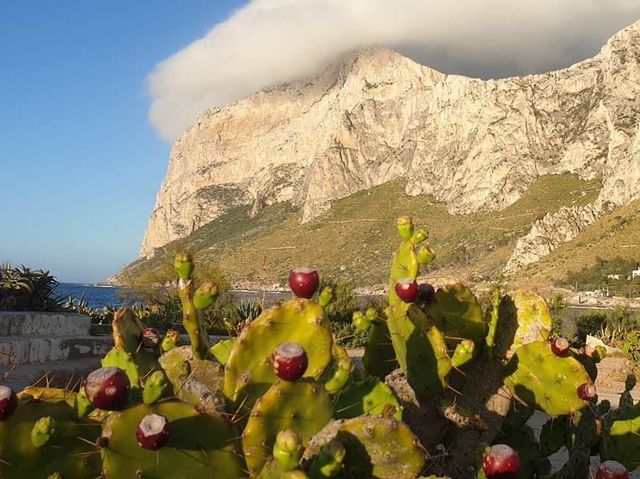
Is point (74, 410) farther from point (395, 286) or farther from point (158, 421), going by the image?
point (395, 286)

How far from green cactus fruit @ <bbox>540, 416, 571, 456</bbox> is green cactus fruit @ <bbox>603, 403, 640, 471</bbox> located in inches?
10.6

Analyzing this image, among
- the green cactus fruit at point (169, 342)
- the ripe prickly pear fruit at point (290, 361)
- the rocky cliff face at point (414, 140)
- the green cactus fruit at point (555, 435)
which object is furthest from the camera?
the rocky cliff face at point (414, 140)

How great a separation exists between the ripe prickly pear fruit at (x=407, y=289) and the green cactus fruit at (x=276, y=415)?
0.64 meters

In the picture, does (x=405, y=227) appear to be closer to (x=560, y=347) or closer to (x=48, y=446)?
(x=560, y=347)

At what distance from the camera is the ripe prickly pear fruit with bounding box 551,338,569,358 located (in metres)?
3.00

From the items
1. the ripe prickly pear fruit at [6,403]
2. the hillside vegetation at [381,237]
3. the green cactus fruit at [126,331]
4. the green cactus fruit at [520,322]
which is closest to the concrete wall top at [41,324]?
the green cactus fruit at [126,331]

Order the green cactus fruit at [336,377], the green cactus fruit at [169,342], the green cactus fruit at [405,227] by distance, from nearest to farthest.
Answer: the green cactus fruit at [336,377], the green cactus fruit at [405,227], the green cactus fruit at [169,342]

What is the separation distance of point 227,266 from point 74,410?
82859mm

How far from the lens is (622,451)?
3393 mm

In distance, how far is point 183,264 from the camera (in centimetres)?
240

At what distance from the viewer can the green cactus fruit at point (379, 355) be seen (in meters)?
3.38

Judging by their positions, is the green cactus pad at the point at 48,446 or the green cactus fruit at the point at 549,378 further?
the green cactus fruit at the point at 549,378

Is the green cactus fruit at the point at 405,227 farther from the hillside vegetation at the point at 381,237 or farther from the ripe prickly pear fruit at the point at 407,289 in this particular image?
the hillside vegetation at the point at 381,237


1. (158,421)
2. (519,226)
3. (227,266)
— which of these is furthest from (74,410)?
(227,266)
